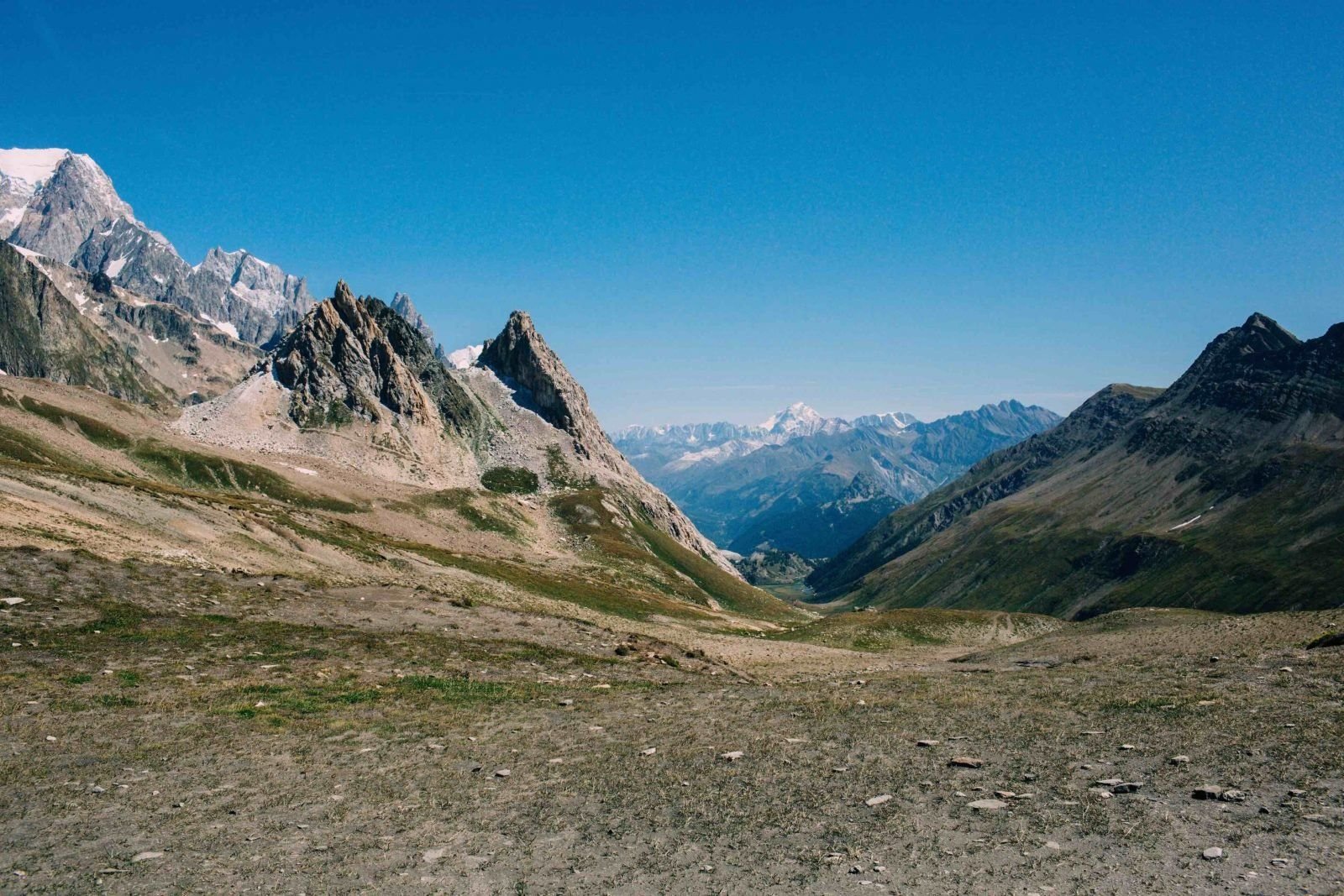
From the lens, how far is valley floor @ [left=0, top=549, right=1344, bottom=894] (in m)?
13.2

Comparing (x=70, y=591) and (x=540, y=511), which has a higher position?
(x=540, y=511)

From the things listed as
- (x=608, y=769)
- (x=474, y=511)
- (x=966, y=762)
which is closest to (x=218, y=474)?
(x=474, y=511)

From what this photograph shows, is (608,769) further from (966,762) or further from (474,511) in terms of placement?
(474,511)

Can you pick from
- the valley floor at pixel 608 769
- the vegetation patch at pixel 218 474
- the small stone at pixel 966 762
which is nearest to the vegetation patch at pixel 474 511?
the vegetation patch at pixel 218 474

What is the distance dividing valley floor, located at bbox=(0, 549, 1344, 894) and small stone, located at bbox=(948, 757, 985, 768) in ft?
1.01

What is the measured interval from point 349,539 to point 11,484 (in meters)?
29.0

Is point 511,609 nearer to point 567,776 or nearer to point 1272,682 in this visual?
point 567,776

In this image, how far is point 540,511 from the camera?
190375 mm

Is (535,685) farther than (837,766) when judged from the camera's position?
Yes

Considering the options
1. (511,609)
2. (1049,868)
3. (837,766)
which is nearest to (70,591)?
(511,609)

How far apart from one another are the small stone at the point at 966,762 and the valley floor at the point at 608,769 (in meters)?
0.31

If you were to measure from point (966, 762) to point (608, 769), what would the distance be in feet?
29.3

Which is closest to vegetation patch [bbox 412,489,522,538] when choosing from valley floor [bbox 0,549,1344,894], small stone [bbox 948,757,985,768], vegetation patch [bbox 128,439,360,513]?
vegetation patch [bbox 128,439,360,513]

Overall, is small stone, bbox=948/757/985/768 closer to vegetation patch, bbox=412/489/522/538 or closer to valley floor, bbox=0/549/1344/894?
valley floor, bbox=0/549/1344/894
